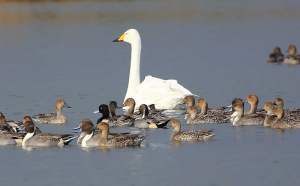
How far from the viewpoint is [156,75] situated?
1983cm

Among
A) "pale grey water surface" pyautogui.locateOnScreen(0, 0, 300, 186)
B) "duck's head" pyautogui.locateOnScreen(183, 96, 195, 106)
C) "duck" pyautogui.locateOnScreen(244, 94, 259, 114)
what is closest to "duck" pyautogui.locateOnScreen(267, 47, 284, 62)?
"pale grey water surface" pyautogui.locateOnScreen(0, 0, 300, 186)

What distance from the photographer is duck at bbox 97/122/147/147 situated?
35.7ft

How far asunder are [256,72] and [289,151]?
940 centimetres

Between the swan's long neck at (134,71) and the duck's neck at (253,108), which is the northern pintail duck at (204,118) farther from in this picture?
the swan's long neck at (134,71)

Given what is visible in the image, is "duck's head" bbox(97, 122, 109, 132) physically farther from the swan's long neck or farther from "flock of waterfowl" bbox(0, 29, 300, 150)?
the swan's long neck

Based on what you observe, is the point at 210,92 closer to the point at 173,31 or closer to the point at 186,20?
the point at 173,31

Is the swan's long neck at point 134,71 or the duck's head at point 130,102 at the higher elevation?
the swan's long neck at point 134,71

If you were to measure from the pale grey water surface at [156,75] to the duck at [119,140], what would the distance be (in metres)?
0.15

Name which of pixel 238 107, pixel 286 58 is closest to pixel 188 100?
pixel 238 107

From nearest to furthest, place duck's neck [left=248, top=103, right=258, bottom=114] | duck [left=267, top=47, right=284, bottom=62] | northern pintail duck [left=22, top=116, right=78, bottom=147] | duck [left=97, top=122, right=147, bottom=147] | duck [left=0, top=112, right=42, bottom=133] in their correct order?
duck [left=97, top=122, right=147, bottom=147], northern pintail duck [left=22, top=116, right=78, bottom=147], duck [left=0, top=112, right=42, bottom=133], duck's neck [left=248, top=103, right=258, bottom=114], duck [left=267, top=47, right=284, bottom=62]

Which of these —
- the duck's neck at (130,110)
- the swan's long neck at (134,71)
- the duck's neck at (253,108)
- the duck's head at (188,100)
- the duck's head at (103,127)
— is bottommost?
the duck's head at (103,127)

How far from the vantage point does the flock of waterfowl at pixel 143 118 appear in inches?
437

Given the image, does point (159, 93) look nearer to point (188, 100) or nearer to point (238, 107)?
point (188, 100)

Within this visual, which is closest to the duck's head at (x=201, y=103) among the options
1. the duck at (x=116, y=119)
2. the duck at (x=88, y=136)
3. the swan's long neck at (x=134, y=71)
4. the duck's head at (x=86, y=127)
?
the duck at (x=116, y=119)
